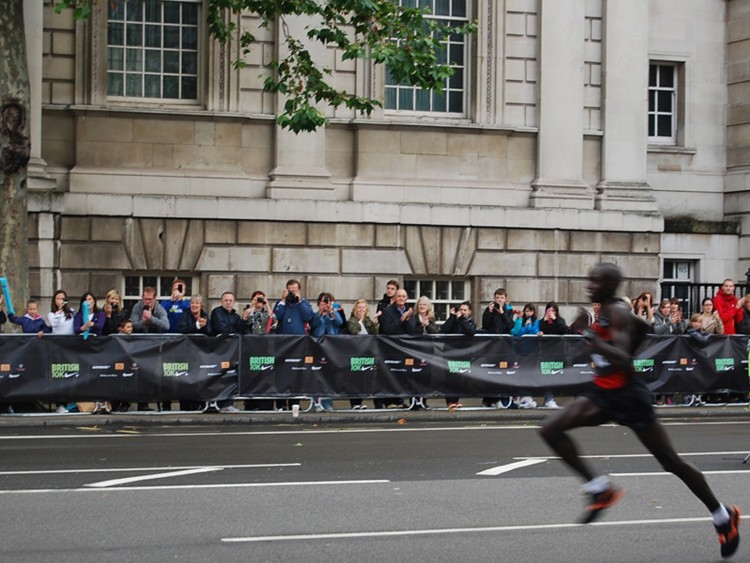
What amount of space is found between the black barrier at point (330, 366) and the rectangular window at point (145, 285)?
17.2 feet

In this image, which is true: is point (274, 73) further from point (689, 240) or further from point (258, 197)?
point (689, 240)

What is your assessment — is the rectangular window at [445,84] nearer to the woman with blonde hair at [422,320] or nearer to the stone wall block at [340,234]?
the stone wall block at [340,234]

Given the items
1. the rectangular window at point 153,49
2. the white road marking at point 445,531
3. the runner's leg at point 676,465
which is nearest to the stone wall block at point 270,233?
the rectangular window at point 153,49

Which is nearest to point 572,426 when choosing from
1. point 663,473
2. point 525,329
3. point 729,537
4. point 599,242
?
point 729,537

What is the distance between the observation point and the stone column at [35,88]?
25688mm

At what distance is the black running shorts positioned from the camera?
970cm

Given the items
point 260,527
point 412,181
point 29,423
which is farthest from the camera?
point 412,181

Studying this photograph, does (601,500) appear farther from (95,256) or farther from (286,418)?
(95,256)

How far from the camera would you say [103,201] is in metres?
26.1

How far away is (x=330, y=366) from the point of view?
21.9 metres

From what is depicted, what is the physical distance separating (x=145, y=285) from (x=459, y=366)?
676cm

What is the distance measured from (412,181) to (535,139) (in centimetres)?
262

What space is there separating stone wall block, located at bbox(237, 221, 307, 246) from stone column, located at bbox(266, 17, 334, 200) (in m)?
0.52

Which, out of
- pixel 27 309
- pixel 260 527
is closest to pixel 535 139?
pixel 27 309
